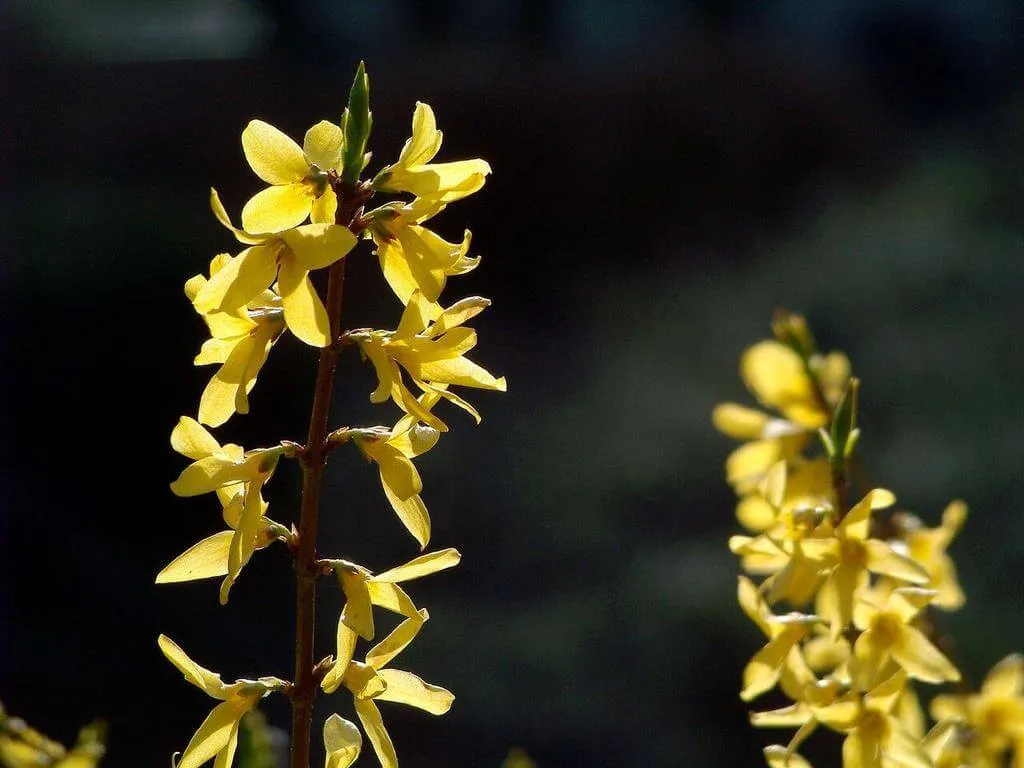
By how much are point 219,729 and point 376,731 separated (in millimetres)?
61

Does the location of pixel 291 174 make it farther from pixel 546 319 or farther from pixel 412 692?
pixel 546 319

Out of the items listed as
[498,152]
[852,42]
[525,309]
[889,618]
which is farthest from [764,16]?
[889,618]

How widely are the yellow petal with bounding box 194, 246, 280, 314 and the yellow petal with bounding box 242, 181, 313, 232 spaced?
0.01m

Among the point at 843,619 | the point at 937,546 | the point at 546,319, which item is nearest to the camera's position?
the point at 843,619

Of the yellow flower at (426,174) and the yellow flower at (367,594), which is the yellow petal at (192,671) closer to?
the yellow flower at (367,594)

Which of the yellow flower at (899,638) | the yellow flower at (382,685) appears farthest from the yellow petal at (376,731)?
the yellow flower at (899,638)

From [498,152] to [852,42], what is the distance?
835 mm

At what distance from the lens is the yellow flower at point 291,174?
425 millimetres

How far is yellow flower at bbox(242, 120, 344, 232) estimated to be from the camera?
16.7 inches

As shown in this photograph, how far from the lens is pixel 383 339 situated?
442mm

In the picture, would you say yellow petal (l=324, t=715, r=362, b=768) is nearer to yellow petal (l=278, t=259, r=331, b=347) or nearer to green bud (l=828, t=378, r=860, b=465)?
yellow petal (l=278, t=259, r=331, b=347)

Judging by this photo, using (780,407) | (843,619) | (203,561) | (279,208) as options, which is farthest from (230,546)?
(780,407)

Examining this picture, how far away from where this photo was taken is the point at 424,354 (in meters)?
0.45

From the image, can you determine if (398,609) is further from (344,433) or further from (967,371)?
(967,371)
